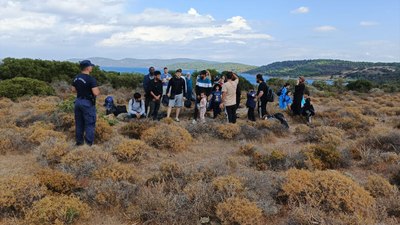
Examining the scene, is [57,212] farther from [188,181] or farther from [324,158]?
[324,158]

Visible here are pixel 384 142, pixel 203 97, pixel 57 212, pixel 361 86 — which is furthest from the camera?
pixel 361 86

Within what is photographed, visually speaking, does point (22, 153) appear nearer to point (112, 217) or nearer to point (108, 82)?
point (112, 217)

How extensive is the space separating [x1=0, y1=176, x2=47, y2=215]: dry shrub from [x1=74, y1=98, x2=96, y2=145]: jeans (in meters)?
2.25

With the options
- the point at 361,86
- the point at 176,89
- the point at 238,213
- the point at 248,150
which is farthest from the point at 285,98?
the point at 361,86

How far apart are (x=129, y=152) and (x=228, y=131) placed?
3.05 m

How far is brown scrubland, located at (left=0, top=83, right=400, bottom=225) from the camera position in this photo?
4.26m

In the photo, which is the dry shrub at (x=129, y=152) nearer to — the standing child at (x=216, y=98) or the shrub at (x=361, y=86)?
the standing child at (x=216, y=98)

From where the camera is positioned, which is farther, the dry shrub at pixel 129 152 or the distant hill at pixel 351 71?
the distant hill at pixel 351 71

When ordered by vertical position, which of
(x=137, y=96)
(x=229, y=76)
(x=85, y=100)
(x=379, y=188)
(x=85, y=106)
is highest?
(x=229, y=76)

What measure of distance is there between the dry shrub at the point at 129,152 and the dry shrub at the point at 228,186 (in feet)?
7.70

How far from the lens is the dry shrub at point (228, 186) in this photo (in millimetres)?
4621

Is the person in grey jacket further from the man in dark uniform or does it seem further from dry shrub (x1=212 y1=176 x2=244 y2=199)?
dry shrub (x1=212 y1=176 x2=244 y2=199)

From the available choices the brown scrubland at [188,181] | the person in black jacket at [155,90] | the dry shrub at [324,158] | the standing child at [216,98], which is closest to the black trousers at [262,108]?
the standing child at [216,98]

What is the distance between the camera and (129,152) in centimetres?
667
